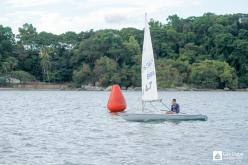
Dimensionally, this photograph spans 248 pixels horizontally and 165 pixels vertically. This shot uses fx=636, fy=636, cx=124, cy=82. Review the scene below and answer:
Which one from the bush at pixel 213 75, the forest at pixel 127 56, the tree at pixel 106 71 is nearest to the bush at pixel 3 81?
the forest at pixel 127 56

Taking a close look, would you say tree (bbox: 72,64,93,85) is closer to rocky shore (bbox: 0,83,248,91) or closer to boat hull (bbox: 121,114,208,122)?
rocky shore (bbox: 0,83,248,91)

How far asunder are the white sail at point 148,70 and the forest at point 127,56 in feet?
270

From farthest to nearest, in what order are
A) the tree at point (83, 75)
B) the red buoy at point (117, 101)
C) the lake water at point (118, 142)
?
1. the tree at point (83, 75)
2. the red buoy at point (117, 101)
3. the lake water at point (118, 142)

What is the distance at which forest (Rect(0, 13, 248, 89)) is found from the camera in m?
122

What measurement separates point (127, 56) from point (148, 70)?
89552 millimetres

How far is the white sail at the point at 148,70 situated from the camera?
119ft

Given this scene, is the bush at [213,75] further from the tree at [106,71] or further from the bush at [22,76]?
the bush at [22,76]

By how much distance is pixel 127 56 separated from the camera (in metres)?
126

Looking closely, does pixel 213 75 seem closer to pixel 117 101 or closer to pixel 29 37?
pixel 29 37

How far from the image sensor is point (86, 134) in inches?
1233

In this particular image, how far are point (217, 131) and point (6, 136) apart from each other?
10.8 metres

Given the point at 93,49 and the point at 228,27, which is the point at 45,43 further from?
the point at 228,27

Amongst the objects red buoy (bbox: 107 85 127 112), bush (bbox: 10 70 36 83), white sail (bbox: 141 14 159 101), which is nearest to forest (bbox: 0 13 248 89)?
bush (bbox: 10 70 36 83)

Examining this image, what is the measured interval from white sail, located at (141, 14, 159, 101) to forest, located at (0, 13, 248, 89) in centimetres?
8235
